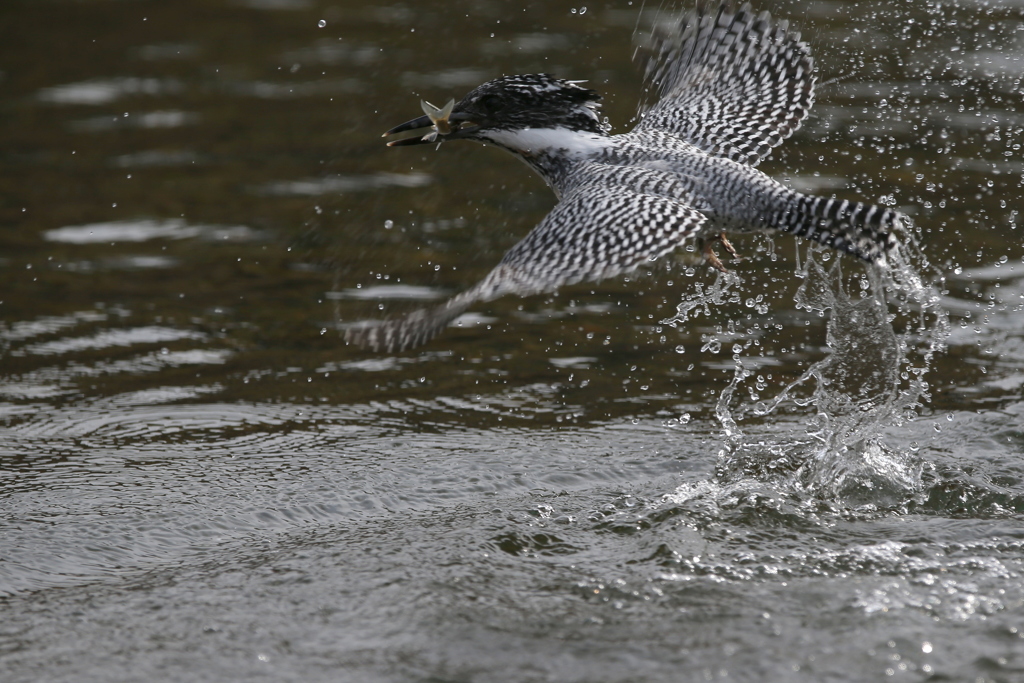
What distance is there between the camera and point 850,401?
572cm

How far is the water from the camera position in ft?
13.1

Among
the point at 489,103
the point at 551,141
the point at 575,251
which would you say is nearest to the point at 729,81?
the point at 551,141

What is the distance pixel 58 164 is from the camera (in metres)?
9.24

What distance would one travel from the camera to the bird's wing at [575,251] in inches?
164

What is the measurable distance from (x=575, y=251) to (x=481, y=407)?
1600 mm

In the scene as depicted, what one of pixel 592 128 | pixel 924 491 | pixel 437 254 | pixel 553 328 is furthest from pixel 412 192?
pixel 924 491

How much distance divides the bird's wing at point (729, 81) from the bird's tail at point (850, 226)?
882mm

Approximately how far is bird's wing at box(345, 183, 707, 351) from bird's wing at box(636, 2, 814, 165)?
94 centimetres

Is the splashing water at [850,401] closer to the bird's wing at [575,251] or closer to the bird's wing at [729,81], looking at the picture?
the bird's wing at [729,81]

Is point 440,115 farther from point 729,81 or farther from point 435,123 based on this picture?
point 729,81

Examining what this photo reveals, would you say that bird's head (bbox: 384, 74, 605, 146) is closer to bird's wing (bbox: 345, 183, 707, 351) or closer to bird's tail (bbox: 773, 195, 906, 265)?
bird's wing (bbox: 345, 183, 707, 351)

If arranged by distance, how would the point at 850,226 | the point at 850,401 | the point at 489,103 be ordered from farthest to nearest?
the point at 850,401
the point at 489,103
the point at 850,226

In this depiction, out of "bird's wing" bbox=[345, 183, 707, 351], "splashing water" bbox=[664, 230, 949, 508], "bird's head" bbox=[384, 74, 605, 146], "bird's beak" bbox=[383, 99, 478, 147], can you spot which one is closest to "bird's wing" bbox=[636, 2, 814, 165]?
"bird's head" bbox=[384, 74, 605, 146]

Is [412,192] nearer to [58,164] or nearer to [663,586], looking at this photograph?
[58,164]
